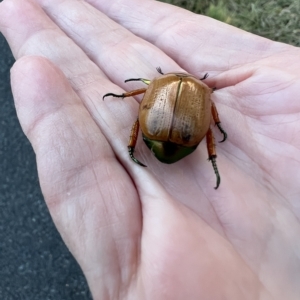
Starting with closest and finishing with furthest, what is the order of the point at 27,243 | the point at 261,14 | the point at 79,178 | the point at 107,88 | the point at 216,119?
the point at 79,178 < the point at 216,119 < the point at 107,88 < the point at 27,243 < the point at 261,14

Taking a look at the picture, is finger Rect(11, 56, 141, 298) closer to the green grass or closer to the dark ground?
the dark ground

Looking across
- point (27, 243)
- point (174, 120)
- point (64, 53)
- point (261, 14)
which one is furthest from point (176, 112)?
point (261, 14)

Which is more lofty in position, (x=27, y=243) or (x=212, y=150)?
(x=212, y=150)

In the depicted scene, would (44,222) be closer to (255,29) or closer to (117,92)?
(117,92)

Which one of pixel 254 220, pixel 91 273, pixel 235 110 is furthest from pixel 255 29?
pixel 91 273

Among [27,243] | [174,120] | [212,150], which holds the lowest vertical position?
[27,243]

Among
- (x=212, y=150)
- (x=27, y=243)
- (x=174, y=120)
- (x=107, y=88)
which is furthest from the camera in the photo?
(x=27, y=243)

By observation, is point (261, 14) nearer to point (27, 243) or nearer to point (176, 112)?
point (176, 112)
